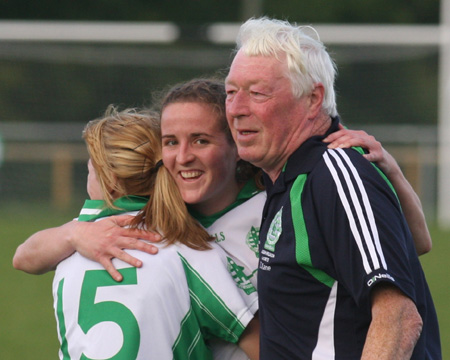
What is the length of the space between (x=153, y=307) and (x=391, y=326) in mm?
788

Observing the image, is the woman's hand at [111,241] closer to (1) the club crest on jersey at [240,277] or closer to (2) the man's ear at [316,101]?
(1) the club crest on jersey at [240,277]

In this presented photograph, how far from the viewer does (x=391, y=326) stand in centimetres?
243

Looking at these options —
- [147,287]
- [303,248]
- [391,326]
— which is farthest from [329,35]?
[391,326]

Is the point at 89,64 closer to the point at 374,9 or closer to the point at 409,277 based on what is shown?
the point at 374,9

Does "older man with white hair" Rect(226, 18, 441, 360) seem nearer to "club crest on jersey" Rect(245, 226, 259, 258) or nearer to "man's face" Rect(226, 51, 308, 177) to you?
"man's face" Rect(226, 51, 308, 177)

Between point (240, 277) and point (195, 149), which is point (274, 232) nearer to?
point (240, 277)

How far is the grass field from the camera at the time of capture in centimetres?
774

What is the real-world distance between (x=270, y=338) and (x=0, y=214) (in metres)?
14.4

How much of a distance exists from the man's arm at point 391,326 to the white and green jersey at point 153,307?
62cm

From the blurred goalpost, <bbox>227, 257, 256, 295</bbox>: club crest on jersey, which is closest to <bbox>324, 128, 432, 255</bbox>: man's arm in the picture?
<bbox>227, 257, 256, 295</bbox>: club crest on jersey

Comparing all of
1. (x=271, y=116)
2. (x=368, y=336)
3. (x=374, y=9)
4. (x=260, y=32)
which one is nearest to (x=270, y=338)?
(x=368, y=336)

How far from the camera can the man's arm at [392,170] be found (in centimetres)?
275

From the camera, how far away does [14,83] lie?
55.2 feet

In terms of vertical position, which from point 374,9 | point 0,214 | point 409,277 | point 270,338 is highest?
point 409,277
